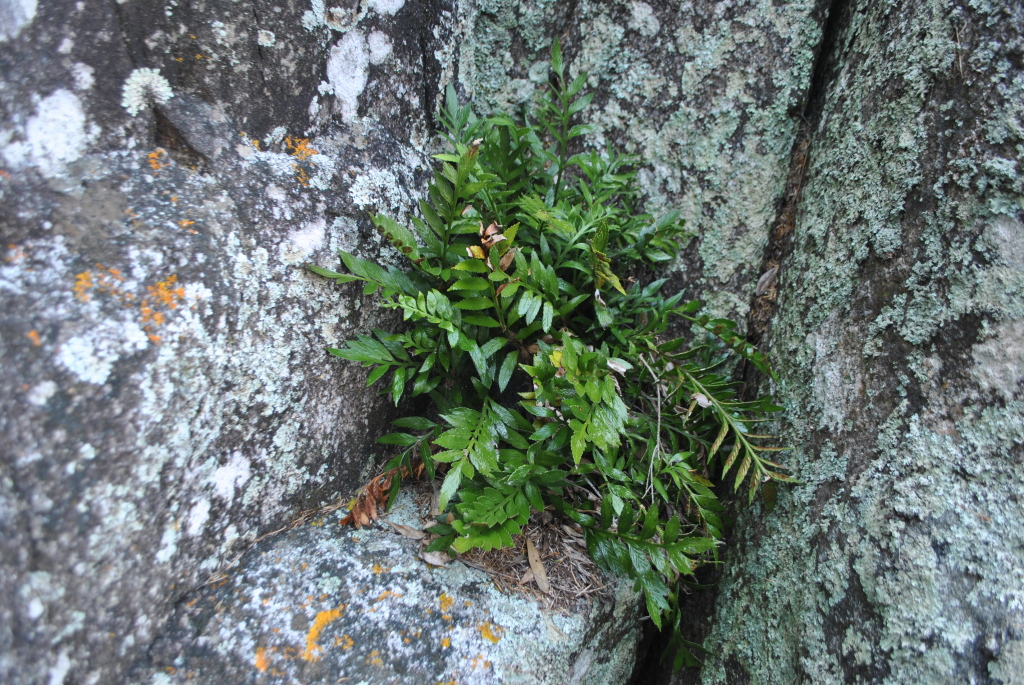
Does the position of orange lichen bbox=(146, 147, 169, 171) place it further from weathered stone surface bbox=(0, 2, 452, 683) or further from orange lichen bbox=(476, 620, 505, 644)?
orange lichen bbox=(476, 620, 505, 644)

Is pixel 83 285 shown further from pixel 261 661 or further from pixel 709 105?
pixel 709 105

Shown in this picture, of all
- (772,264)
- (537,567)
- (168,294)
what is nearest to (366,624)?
(537,567)

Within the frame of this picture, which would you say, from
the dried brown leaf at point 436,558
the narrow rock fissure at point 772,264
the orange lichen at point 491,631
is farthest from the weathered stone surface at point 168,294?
the narrow rock fissure at point 772,264

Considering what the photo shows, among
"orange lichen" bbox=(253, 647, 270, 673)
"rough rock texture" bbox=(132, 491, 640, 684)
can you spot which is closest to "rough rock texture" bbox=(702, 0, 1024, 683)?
"rough rock texture" bbox=(132, 491, 640, 684)

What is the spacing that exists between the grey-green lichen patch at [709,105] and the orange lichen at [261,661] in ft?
5.76

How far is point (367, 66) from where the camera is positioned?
1.83 meters

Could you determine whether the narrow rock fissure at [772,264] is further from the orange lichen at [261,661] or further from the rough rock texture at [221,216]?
the orange lichen at [261,661]

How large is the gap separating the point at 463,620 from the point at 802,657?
984mm

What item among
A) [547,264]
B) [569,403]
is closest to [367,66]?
[547,264]

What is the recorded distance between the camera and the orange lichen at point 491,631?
1536mm

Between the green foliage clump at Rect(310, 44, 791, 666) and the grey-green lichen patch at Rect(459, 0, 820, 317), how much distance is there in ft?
0.49

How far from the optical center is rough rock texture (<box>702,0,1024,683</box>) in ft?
4.32

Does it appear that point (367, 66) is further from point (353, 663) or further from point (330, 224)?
point (353, 663)

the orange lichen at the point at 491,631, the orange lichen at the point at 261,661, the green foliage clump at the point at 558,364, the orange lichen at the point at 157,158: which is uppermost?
the orange lichen at the point at 157,158
